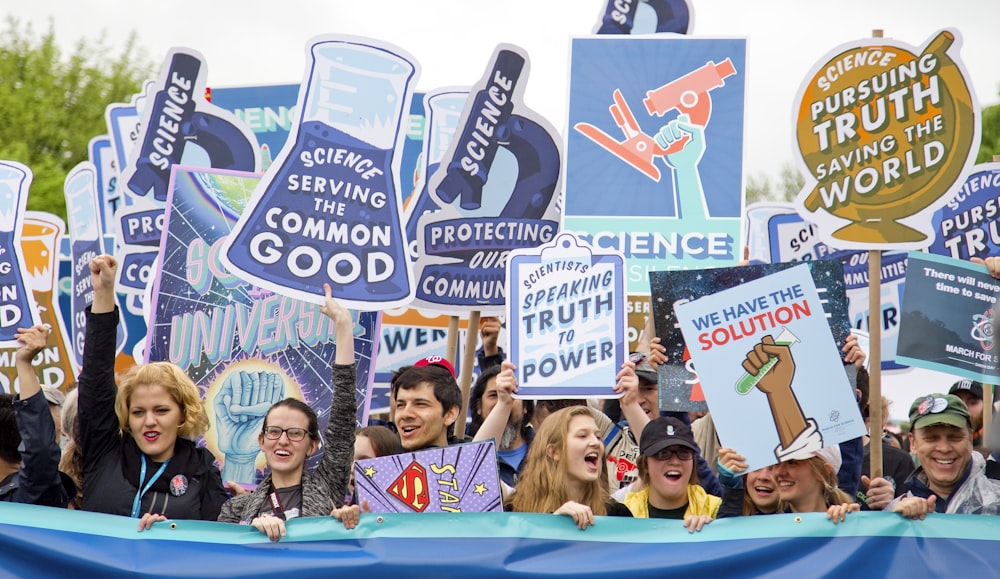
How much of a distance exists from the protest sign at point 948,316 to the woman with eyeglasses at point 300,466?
7.80 feet

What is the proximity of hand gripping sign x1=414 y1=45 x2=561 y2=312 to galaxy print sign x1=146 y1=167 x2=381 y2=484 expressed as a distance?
0.55 m

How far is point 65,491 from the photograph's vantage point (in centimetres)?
461

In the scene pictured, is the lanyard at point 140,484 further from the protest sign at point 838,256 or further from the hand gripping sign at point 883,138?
the protest sign at point 838,256

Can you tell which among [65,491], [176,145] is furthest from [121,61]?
[65,491]

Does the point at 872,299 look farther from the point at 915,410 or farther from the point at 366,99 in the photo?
the point at 366,99

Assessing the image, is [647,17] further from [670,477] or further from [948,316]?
[670,477]

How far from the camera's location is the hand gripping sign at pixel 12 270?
23.5 feet

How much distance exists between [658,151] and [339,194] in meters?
1.74

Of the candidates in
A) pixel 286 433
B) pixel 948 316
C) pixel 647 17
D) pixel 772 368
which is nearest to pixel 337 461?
pixel 286 433

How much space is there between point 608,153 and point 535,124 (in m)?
0.51

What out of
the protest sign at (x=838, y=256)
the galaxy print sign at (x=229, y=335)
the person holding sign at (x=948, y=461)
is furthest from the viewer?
the protest sign at (x=838, y=256)

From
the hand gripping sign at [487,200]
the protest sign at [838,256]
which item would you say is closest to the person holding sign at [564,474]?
the hand gripping sign at [487,200]

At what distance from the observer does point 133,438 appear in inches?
183

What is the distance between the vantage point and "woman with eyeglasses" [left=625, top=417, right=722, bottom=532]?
15.8 feet
